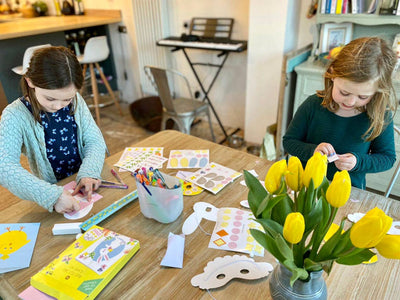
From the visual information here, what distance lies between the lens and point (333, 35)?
2357 millimetres

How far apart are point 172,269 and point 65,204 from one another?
41cm

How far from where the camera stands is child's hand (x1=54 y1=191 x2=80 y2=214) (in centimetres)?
96

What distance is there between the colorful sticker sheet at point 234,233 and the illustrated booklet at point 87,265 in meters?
0.22

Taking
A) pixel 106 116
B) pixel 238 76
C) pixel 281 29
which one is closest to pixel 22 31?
pixel 106 116

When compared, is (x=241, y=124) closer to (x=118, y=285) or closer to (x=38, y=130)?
(x=38, y=130)

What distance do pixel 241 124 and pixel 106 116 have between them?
1.63 metres

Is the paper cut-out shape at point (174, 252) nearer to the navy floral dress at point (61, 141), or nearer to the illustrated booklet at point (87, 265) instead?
→ the illustrated booklet at point (87, 265)

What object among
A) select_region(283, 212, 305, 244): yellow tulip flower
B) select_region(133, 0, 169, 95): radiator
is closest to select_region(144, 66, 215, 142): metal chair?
select_region(133, 0, 169, 95): radiator

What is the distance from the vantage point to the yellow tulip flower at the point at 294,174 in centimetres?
60

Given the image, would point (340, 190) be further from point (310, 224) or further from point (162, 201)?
point (162, 201)

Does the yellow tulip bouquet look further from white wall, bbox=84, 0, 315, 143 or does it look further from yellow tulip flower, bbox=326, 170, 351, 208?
white wall, bbox=84, 0, 315, 143

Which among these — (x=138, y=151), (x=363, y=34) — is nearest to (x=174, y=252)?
(x=138, y=151)

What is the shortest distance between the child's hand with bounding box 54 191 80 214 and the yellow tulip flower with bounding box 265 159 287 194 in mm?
653

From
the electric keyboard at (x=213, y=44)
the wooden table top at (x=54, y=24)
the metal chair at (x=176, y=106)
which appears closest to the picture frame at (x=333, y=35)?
the electric keyboard at (x=213, y=44)
